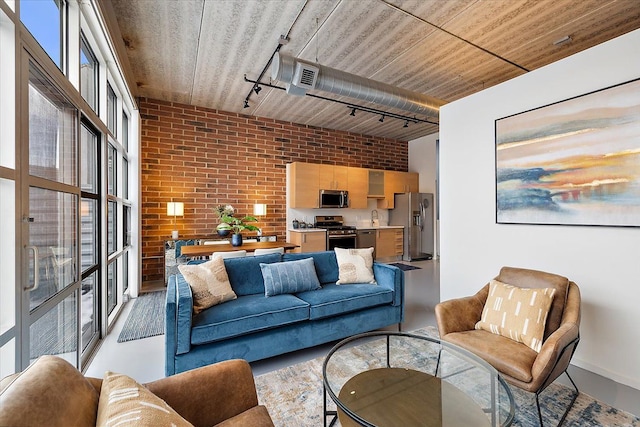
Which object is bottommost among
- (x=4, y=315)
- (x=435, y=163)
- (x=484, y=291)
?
(x=484, y=291)

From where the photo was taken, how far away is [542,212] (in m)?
2.65

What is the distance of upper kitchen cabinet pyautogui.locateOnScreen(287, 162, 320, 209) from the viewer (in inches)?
241

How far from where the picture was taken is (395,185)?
743cm

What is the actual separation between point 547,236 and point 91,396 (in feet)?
10.8

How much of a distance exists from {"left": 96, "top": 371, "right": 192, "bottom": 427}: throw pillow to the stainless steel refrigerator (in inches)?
269

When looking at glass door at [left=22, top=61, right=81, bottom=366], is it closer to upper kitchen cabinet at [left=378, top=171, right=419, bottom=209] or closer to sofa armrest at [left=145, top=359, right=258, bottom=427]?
sofa armrest at [left=145, top=359, right=258, bottom=427]

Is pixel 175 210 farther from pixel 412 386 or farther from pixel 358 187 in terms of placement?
pixel 412 386

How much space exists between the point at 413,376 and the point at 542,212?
6.56ft

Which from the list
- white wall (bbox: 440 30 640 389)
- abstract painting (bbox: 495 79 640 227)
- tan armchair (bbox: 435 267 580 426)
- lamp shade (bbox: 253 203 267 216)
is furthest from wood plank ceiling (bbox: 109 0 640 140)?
tan armchair (bbox: 435 267 580 426)

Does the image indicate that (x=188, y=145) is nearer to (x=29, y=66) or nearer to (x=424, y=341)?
(x=29, y=66)

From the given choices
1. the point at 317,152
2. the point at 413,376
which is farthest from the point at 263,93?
the point at 413,376

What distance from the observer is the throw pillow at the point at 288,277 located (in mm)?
2746

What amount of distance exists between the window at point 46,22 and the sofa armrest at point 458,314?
301cm

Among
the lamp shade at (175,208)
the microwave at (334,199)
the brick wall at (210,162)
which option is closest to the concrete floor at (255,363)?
the lamp shade at (175,208)
